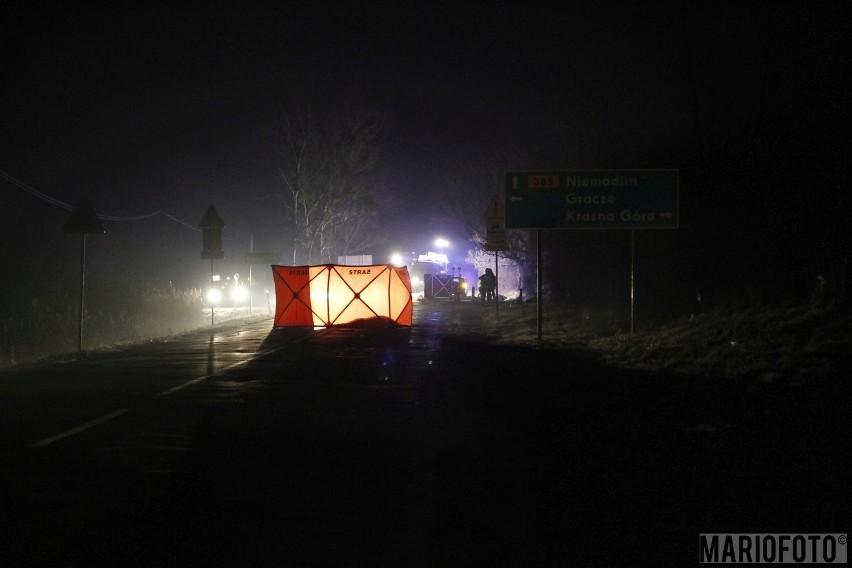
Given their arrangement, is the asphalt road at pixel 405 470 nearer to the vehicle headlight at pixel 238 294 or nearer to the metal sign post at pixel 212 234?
the metal sign post at pixel 212 234

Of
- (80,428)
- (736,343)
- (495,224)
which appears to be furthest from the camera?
(495,224)

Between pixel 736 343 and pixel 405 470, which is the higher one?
pixel 736 343

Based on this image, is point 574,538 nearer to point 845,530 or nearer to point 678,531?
point 678,531

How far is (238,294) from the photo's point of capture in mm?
51219

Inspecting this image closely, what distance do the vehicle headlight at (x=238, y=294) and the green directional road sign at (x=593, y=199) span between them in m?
34.1

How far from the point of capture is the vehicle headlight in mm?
50969

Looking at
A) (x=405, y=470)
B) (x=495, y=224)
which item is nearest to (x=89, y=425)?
(x=405, y=470)

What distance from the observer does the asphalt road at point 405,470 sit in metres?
5.00

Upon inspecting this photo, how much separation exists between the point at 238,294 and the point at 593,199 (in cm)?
3571

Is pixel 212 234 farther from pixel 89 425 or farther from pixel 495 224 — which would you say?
pixel 89 425

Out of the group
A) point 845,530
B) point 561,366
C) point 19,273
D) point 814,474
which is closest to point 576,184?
point 561,366

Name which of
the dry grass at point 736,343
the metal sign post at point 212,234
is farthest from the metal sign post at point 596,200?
the metal sign post at point 212,234

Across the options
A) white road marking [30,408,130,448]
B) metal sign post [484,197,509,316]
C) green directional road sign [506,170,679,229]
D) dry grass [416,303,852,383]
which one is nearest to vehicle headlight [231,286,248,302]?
metal sign post [484,197,509,316]

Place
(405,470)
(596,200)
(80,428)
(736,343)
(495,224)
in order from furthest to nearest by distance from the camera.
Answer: (495,224)
(596,200)
(736,343)
(80,428)
(405,470)
